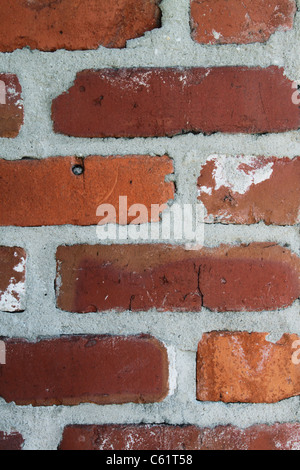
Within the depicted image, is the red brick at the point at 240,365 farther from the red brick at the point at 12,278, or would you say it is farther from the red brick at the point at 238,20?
the red brick at the point at 238,20

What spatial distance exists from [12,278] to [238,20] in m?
0.40

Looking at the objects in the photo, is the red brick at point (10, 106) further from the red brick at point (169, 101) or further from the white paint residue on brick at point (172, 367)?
the white paint residue on brick at point (172, 367)

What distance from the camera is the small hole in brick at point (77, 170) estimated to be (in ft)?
1.52

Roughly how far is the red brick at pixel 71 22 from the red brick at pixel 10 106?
0.04m

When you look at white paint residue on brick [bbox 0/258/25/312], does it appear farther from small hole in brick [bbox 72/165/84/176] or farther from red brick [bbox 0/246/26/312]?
small hole in brick [bbox 72/165/84/176]

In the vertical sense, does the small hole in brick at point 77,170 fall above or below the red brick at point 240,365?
above

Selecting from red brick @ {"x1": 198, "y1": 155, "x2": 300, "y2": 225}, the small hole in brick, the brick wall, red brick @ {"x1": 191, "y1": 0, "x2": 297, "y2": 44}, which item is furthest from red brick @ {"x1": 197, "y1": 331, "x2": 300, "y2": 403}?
red brick @ {"x1": 191, "y1": 0, "x2": 297, "y2": 44}

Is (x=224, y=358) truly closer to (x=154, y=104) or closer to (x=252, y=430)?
(x=252, y=430)

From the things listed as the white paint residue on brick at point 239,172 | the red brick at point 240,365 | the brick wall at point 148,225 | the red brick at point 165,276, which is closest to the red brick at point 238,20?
the brick wall at point 148,225

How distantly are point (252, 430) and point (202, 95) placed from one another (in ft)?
1.33

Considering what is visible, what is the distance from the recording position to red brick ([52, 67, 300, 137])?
A: 0.46 metres

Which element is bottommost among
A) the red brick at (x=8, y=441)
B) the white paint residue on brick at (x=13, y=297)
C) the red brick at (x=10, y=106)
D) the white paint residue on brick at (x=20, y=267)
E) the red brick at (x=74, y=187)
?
the red brick at (x=8, y=441)

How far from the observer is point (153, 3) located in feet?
1.50
